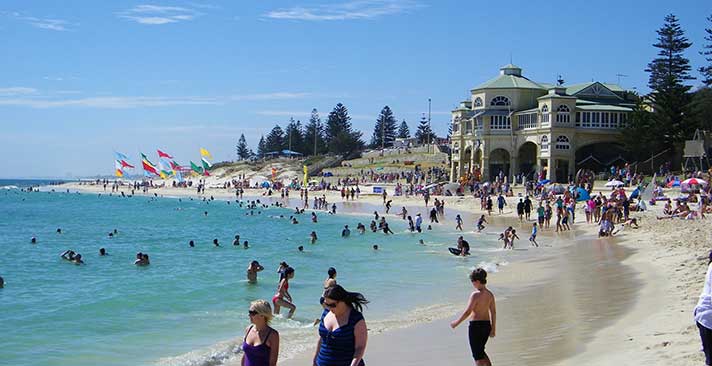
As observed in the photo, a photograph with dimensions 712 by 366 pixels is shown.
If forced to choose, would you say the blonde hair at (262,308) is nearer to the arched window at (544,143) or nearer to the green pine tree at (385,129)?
the arched window at (544,143)

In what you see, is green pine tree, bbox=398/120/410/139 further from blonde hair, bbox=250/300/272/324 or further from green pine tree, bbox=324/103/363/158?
blonde hair, bbox=250/300/272/324

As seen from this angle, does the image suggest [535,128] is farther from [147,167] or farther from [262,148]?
[262,148]

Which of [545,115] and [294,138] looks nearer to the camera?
[545,115]

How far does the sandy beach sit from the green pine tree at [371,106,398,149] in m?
93.5

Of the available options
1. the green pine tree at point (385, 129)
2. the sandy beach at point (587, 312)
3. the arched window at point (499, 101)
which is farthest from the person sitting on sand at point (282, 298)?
the green pine tree at point (385, 129)

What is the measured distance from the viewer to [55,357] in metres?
10.6

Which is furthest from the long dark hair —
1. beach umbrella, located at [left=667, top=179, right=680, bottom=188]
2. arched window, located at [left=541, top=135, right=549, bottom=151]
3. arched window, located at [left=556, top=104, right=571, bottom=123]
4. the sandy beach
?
arched window, located at [left=556, top=104, right=571, bottom=123]

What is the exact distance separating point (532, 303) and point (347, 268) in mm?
8181

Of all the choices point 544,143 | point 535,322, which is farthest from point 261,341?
point 544,143

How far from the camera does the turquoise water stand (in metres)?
11.2

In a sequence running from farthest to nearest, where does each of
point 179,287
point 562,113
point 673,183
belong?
point 562,113 → point 673,183 → point 179,287

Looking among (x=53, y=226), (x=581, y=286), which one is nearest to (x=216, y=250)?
(x=581, y=286)

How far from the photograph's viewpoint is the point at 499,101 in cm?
5884

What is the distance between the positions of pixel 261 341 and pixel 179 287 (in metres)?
12.4
